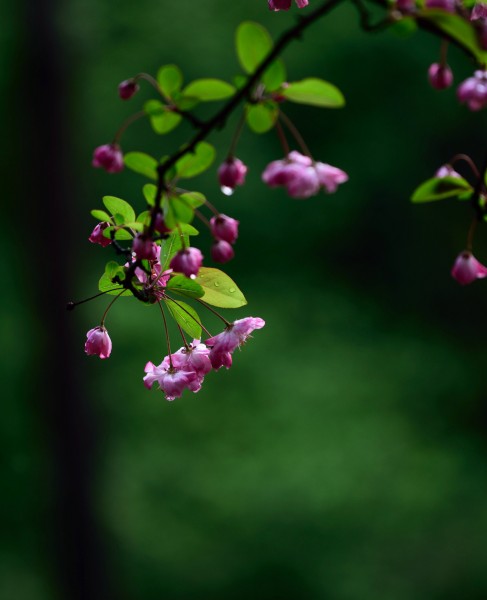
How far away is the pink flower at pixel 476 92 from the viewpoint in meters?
0.72

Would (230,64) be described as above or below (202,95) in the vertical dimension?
below

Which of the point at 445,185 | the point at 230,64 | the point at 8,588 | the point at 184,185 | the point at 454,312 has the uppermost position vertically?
the point at 445,185

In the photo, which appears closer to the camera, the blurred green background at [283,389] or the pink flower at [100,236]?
the pink flower at [100,236]

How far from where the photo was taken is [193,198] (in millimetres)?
769

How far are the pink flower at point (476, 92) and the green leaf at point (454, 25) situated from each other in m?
0.11

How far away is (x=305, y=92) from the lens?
692 mm

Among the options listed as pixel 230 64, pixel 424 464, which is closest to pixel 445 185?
pixel 424 464

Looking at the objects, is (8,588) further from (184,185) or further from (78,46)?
Answer: (78,46)

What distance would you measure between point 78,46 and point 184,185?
1.35m

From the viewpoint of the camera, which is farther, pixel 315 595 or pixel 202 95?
pixel 315 595

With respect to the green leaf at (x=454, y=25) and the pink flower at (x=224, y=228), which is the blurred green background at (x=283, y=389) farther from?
Answer: the green leaf at (x=454, y=25)

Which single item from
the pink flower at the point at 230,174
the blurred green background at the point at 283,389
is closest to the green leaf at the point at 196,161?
the pink flower at the point at 230,174

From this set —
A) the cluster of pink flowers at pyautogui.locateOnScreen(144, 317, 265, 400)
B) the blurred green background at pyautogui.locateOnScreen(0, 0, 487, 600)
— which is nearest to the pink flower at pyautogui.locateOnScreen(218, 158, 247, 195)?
the cluster of pink flowers at pyautogui.locateOnScreen(144, 317, 265, 400)

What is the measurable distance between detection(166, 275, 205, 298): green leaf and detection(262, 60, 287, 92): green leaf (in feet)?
0.93
